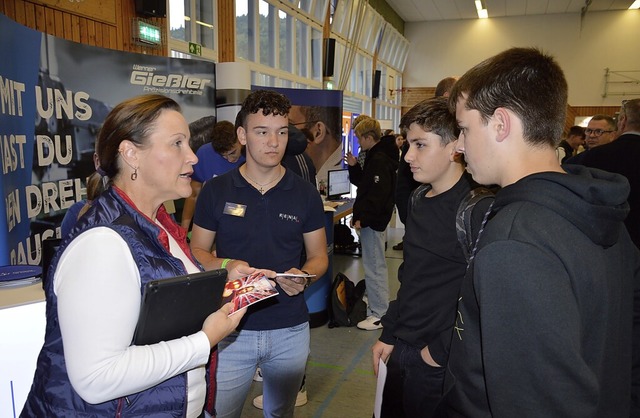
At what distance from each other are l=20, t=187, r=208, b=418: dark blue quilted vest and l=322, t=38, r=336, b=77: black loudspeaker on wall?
34.2 ft

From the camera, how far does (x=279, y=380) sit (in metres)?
1.96

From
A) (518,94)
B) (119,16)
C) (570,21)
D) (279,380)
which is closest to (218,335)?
(279,380)

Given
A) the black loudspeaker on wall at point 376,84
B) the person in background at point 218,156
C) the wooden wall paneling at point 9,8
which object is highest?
the black loudspeaker on wall at point 376,84

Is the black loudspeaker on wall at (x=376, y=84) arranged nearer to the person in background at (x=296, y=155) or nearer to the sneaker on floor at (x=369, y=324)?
the sneaker on floor at (x=369, y=324)

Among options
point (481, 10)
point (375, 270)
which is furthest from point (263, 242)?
point (481, 10)

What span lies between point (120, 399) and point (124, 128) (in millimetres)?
696

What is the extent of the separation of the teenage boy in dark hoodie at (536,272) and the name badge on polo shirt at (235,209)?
3.61 ft

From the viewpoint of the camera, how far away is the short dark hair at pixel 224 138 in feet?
13.5

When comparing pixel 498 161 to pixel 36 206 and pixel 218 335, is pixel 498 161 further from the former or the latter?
pixel 36 206

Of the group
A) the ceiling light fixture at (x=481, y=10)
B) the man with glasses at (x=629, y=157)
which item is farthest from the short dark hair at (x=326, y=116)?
the ceiling light fixture at (x=481, y=10)

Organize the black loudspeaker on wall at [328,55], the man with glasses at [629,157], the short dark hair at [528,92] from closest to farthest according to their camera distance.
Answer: the short dark hair at [528,92], the man with glasses at [629,157], the black loudspeaker on wall at [328,55]

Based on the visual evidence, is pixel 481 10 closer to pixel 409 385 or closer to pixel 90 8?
pixel 90 8

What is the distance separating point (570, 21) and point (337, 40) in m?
10.4

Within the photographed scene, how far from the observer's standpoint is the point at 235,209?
6.43 ft
